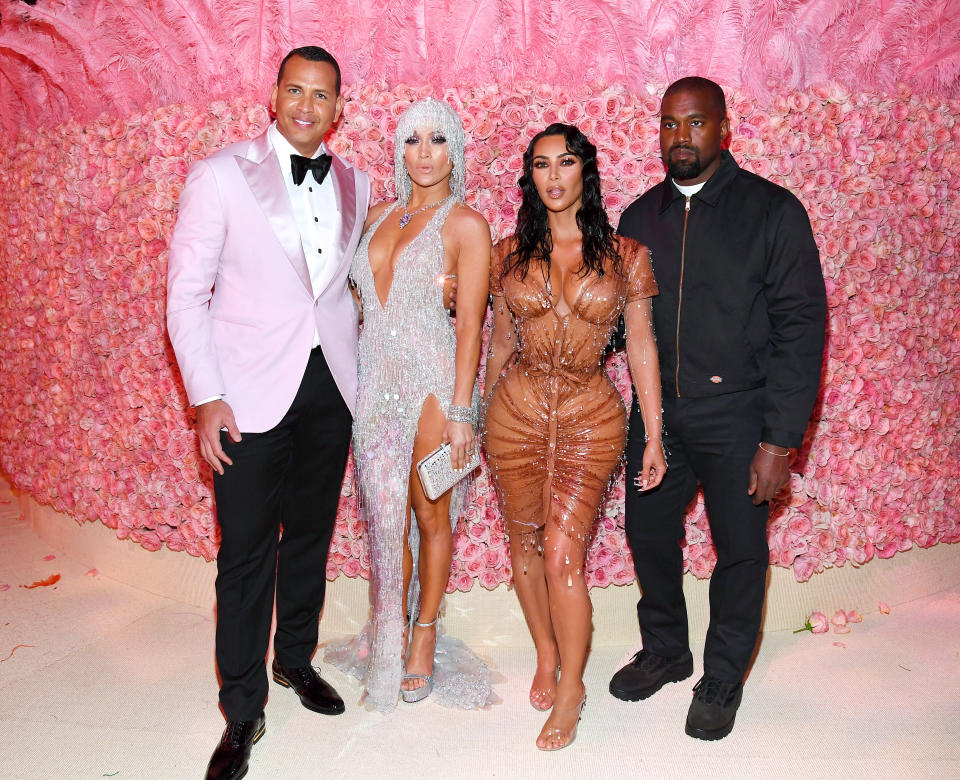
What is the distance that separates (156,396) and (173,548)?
2.40 feet

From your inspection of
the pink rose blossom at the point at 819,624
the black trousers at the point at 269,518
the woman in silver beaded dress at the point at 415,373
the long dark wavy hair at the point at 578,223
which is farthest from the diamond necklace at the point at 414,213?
the pink rose blossom at the point at 819,624

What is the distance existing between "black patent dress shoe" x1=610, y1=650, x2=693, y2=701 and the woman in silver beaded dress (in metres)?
0.51

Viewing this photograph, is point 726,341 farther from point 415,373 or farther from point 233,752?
point 233,752

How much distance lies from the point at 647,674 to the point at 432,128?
214 centimetres

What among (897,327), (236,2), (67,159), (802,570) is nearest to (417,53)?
(236,2)

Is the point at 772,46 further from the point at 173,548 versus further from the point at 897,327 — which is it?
the point at 173,548

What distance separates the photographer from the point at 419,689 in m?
3.10

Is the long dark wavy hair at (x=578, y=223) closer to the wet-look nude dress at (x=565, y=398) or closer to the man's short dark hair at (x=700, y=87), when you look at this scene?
the wet-look nude dress at (x=565, y=398)

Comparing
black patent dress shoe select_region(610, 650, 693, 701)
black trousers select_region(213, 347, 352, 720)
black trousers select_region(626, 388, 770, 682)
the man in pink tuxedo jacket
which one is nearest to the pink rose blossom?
black patent dress shoe select_region(610, 650, 693, 701)

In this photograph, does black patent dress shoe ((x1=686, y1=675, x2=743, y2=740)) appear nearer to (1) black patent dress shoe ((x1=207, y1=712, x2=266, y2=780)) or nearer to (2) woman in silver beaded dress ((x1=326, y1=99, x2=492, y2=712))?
(2) woman in silver beaded dress ((x1=326, y1=99, x2=492, y2=712))

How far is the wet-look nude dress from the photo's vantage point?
9.06 feet

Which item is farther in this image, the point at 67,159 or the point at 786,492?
the point at 67,159

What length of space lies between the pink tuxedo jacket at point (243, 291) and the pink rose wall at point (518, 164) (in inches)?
36.3

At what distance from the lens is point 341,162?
2984mm
